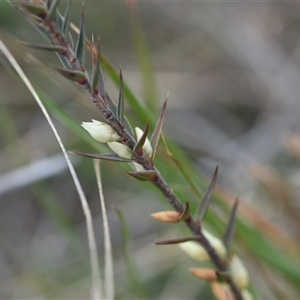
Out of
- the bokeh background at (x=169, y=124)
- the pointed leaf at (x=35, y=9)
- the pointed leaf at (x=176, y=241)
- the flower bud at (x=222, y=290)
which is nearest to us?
the pointed leaf at (x=35, y=9)

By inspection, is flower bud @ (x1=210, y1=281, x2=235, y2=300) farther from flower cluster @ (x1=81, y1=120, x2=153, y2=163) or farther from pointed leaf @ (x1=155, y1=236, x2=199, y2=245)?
flower cluster @ (x1=81, y1=120, x2=153, y2=163)

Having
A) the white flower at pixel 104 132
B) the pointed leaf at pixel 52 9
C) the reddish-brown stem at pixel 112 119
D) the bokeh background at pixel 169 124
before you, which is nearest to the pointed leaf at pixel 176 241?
the reddish-brown stem at pixel 112 119

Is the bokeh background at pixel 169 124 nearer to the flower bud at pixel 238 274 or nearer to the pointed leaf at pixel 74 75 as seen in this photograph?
the flower bud at pixel 238 274

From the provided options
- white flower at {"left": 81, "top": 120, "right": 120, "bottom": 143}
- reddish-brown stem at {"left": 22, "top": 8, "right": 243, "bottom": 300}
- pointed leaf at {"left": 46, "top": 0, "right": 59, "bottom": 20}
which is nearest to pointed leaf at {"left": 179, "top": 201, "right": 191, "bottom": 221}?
reddish-brown stem at {"left": 22, "top": 8, "right": 243, "bottom": 300}

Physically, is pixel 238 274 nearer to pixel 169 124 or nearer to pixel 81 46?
pixel 81 46

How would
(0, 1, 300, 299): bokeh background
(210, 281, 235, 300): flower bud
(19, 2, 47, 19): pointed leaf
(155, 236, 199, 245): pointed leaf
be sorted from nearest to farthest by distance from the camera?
(19, 2, 47, 19): pointed leaf < (155, 236, 199, 245): pointed leaf < (210, 281, 235, 300): flower bud < (0, 1, 300, 299): bokeh background

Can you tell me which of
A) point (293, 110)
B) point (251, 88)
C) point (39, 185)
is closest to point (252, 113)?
point (251, 88)
